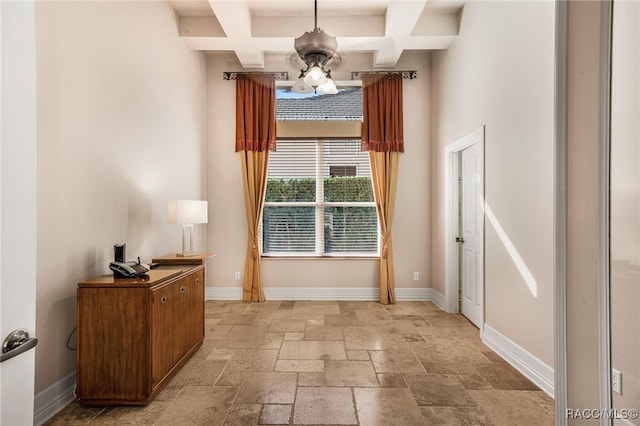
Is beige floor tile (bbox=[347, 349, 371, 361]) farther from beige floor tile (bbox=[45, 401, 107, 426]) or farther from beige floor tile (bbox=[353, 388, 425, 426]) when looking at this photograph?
beige floor tile (bbox=[45, 401, 107, 426])

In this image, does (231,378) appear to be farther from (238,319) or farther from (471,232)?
(471,232)

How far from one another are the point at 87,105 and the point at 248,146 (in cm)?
260

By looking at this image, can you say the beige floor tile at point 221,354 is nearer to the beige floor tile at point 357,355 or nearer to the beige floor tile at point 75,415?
the beige floor tile at point 75,415

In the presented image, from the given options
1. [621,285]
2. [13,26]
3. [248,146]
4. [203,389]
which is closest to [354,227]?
[248,146]

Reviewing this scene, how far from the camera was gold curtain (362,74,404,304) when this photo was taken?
5.03 m

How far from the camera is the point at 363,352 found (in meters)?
3.23

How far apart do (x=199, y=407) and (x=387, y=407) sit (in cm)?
129

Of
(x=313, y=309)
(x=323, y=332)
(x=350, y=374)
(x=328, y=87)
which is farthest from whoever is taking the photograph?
(x=313, y=309)

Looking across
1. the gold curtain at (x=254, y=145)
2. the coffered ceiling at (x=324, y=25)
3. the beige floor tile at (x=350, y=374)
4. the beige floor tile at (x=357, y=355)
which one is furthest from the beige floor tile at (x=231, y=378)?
the coffered ceiling at (x=324, y=25)

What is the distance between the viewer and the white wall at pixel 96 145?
7.28ft

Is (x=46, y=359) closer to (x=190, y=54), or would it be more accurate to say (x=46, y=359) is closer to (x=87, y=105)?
(x=87, y=105)

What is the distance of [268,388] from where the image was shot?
2566 millimetres

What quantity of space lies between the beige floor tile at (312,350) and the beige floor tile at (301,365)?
0.09 m

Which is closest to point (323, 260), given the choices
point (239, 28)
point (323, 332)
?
point (323, 332)
